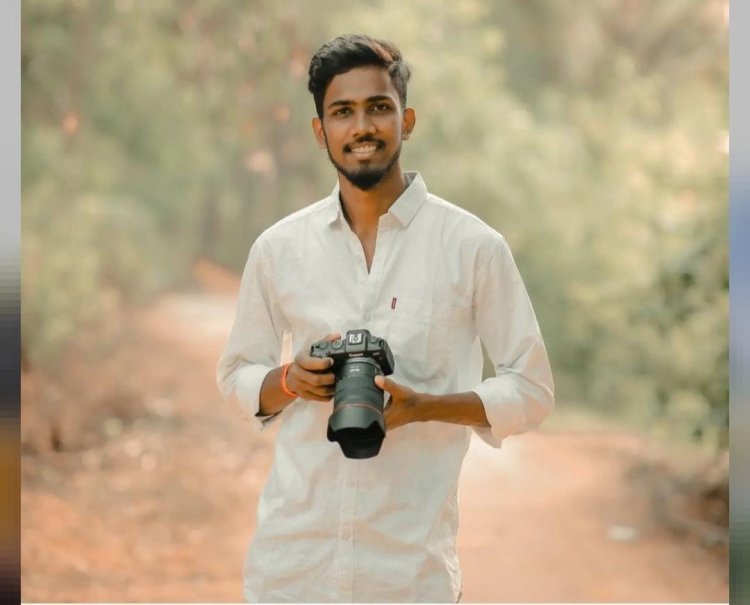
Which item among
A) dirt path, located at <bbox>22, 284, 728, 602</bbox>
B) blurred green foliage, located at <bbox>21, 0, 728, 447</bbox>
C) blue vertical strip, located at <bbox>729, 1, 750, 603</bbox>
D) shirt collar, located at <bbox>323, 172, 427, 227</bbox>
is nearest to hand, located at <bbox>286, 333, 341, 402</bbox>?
shirt collar, located at <bbox>323, 172, 427, 227</bbox>

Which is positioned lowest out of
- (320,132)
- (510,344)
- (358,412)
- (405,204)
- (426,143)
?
(358,412)

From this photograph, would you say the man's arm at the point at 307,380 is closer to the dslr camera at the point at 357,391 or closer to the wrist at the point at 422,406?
the dslr camera at the point at 357,391

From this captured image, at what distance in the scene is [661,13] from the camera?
3838 millimetres

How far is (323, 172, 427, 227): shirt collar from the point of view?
1496 mm

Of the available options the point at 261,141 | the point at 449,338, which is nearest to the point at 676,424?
the point at 261,141

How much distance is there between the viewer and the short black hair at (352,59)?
58.4 inches

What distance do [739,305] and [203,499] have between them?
9.44 ft

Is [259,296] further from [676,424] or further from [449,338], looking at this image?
[676,424]

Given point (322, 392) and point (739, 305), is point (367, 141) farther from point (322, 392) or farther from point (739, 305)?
point (739, 305)

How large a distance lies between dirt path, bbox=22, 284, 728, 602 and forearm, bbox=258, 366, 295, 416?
7.38 ft

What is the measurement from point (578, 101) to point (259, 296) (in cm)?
256

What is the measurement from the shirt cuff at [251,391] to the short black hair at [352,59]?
0.41 meters

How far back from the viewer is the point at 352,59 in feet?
4.88

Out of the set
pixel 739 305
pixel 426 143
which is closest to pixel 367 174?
pixel 739 305
